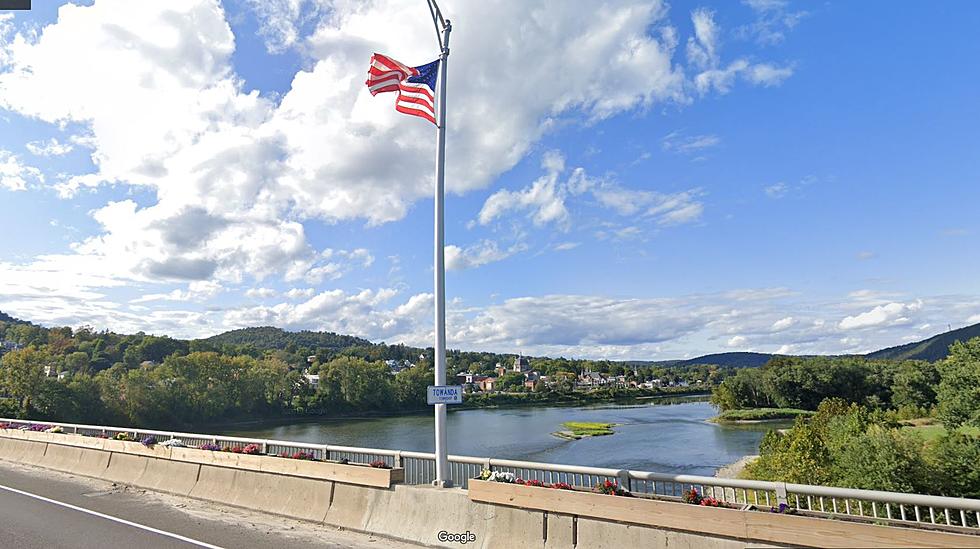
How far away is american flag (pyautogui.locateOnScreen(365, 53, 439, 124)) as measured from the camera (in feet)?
34.9

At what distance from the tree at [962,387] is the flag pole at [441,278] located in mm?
56334

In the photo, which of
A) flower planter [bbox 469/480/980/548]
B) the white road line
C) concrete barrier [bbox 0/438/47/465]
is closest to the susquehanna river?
concrete barrier [bbox 0/438/47/465]

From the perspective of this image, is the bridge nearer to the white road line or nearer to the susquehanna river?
the white road line

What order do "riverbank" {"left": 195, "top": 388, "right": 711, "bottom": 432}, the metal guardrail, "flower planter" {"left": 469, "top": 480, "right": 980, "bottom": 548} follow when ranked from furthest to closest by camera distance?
"riverbank" {"left": 195, "top": 388, "right": 711, "bottom": 432}
the metal guardrail
"flower planter" {"left": 469, "top": 480, "right": 980, "bottom": 548}

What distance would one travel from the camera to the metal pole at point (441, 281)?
31.8 feet

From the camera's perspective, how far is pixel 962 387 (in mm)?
52469

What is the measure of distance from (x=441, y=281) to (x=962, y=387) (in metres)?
60.7

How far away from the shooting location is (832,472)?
1165 inches

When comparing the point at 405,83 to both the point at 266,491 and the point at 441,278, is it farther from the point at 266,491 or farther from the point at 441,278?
the point at 266,491

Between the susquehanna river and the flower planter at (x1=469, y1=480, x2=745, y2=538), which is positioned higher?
the flower planter at (x1=469, y1=480, x2=745, y2=538)

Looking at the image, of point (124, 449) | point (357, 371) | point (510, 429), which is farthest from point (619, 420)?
point (124, 449)

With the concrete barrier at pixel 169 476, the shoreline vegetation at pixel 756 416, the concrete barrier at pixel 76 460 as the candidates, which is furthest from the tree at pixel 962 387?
the concrete barrier at pixel 76 460

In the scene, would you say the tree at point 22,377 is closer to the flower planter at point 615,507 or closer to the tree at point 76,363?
the tree at point 76,363

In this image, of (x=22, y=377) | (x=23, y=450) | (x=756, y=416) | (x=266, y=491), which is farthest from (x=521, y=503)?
(x=756, y=416)
